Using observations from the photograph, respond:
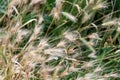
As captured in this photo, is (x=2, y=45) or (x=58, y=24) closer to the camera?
(x=2, y=45)

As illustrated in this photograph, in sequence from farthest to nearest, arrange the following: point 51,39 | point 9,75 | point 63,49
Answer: point 51,39 → point 63,49 → point 9,75

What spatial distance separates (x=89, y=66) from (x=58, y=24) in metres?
0.44

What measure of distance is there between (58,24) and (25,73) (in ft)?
2.05

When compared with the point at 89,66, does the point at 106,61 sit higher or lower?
higher

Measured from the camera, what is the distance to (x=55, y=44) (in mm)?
2148

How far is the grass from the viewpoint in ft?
5.90

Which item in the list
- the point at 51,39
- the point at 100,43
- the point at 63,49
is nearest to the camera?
the point at 63,49

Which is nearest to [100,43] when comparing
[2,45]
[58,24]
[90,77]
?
[58,24]

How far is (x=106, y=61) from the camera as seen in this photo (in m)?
2.31

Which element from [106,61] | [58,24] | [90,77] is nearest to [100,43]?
[106,61]

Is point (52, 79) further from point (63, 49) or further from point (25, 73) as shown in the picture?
point (63, 49)

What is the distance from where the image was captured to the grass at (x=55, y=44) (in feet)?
5.90

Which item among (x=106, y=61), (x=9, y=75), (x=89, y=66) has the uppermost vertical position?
(x=106, y=61)

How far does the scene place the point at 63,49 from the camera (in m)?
2.00
